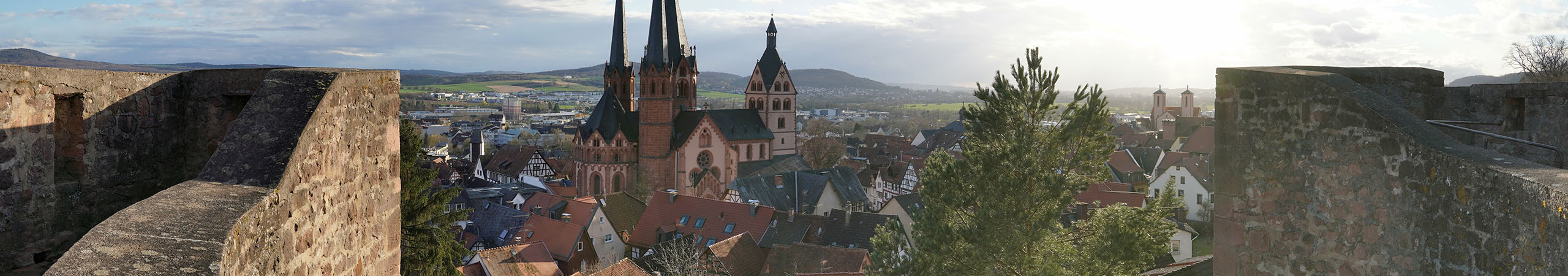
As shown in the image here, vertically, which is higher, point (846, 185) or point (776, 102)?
point (776, 102)

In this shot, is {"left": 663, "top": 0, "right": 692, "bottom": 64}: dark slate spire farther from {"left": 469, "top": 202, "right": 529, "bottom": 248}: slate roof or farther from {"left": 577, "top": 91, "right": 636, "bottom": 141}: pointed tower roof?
{"left": 469, "top": 202, "right": 529, "bottom": 248}: slate roof

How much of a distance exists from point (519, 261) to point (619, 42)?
38.5 metres

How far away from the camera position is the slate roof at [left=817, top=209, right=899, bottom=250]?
2923 cm

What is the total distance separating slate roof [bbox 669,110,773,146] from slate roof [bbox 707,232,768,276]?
2941cm

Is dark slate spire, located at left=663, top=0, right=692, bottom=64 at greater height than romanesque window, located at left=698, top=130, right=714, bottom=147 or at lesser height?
greater

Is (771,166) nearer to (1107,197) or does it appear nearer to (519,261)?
(1107,197)

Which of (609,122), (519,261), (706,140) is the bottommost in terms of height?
(519,261)

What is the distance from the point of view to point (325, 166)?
4.38 meters

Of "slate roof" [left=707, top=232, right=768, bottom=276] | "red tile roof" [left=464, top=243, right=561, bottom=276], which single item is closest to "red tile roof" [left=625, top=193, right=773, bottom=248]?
"slate roof" [left=707, top=232, right=768, bottom=276]

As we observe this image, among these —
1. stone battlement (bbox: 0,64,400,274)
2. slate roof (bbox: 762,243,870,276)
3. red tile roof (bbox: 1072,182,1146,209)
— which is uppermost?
stone battlement (bbox: 0,64,400,274)

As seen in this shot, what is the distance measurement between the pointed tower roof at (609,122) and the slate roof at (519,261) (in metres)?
28.2

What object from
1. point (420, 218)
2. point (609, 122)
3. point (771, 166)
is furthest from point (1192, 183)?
point (420, 218)

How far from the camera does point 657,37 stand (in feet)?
185

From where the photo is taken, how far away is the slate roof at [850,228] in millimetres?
29234
